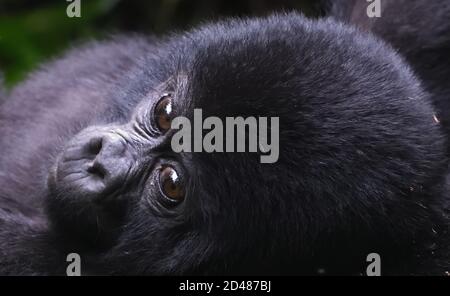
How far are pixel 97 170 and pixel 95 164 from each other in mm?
24

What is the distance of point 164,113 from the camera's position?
3.22m

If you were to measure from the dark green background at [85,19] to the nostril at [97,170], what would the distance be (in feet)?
7.42

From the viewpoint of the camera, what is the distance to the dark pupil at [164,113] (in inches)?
126

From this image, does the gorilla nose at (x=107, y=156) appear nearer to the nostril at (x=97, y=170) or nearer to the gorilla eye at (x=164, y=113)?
the nostril at (x=97, y=170)

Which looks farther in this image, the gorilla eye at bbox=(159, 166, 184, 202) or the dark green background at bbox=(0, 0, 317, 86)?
the dark green background at bbox=(0, 0, 317, 86)

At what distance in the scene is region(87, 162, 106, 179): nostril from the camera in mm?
3105

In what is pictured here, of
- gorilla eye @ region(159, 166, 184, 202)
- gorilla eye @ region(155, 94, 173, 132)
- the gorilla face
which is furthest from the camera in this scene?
gorilla eye @ region(155, 94, 173, 132)

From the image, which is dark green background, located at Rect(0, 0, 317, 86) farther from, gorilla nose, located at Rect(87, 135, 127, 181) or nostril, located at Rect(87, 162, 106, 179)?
nostril, located at Rect(87, 162, 106, 179)

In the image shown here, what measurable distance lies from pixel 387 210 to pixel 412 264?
32cm

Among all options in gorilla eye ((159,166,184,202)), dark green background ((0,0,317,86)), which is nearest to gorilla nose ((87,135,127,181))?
gorilla eye ((159,166,184,202))

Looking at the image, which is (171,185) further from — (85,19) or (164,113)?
(85,19)

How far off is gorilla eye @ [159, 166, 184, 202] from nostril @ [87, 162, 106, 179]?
22cm

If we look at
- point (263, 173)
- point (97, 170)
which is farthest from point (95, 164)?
point (263, 173)
